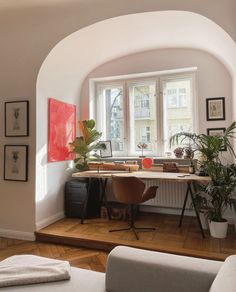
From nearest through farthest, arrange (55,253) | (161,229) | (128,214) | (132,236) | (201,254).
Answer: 1. (201,254)
2. (55,253)
3. (132,236)
4. (161,229)
5. (128,214)

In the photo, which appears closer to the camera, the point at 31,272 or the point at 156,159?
the point at 31,272

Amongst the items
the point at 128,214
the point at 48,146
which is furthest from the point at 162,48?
the point at 128,214

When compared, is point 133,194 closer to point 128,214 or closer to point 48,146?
point 128,214

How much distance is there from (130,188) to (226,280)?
1.81m

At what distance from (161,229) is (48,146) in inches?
76.9

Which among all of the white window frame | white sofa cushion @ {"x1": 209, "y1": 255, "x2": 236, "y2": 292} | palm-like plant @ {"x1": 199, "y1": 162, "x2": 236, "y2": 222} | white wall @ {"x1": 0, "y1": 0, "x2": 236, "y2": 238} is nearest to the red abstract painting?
white wall @ {"x1": 0, "y1": 0, "x2": 236, "y2": 238}

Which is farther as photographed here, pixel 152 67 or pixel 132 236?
pixel 152 67

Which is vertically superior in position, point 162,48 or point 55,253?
point 162,48

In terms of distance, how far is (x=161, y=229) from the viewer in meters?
3.08

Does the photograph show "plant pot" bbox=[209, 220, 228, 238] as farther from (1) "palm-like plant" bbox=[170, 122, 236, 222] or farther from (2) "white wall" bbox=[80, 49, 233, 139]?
(2) "white wall" bbox=[80, 49, 233, 139]

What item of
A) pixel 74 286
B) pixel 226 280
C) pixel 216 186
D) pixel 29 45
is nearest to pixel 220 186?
pixel 216 186

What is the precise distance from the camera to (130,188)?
8.86ft

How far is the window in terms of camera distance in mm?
3805

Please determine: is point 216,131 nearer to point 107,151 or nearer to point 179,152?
point 179,152
